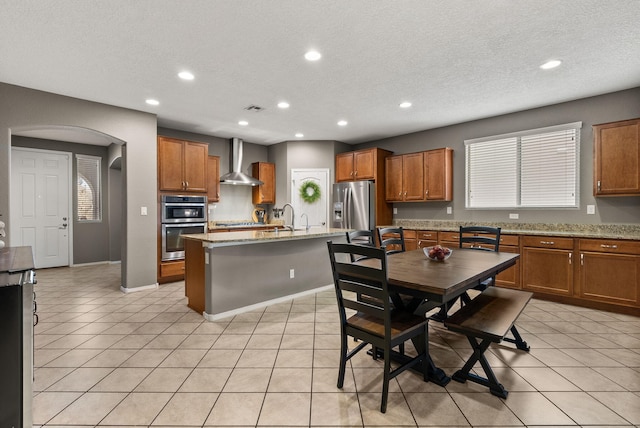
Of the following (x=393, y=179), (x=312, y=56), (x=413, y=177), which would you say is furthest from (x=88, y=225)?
(x=413, y=177)

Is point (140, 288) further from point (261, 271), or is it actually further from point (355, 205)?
point (355, 205)

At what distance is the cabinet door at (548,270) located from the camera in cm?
379

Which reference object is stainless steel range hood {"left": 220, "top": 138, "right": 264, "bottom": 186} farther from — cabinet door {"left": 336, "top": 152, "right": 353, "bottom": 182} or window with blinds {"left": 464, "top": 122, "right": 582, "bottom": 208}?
window with blinds {"left": 464, "top": 122, "right": 582, "bottom": 208}

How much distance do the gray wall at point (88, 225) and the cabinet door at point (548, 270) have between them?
8383 millimetres

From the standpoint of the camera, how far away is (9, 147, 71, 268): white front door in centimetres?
588

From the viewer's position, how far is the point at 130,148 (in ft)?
14.6

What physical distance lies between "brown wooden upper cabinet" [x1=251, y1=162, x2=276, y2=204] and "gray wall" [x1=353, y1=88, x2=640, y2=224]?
2944 mm

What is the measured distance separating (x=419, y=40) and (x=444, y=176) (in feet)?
10.1

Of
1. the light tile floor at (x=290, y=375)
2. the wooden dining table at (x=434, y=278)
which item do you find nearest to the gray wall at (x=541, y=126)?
the light tile floor at (x=290, y=375)

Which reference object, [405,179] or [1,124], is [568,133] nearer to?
[405,179]

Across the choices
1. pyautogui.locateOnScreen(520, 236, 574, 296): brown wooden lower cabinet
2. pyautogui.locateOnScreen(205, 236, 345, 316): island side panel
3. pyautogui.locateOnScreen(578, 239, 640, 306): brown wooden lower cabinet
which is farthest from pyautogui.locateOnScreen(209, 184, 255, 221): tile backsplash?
pyautogui.locateOnScreen(578, 239, 640, 306): brown wooden lower cabinet

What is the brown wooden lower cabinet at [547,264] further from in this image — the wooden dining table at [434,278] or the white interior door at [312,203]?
the white interior door at [312,203]

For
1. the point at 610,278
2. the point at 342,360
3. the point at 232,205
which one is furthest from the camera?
the point at 232,205

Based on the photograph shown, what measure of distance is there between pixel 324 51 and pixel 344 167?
3.72 meters
